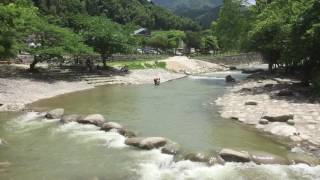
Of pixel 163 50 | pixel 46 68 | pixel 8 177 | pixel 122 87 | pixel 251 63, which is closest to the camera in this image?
pixel 8 177

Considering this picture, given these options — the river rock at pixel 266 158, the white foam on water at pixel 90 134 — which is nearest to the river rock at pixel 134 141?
the white foam on water at pixel 90 134

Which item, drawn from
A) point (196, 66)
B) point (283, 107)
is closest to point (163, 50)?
point (196, 66)

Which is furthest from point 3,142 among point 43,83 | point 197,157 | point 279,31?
point 279,31

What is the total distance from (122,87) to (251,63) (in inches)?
2300

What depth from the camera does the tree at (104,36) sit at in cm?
6378

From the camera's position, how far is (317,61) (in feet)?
141

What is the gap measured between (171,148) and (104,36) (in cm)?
4244

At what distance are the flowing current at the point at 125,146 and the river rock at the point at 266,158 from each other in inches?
20.5

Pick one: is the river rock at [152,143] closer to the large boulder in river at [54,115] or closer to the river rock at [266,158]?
the river rock at [266,158]

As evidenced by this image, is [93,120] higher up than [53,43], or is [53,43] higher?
[53,43]

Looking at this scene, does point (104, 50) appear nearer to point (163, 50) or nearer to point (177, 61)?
point (177, 61)

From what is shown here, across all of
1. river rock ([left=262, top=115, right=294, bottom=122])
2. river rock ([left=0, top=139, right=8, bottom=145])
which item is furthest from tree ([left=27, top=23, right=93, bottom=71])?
river rock ([left=262, top=115, right=294, bottom=122])

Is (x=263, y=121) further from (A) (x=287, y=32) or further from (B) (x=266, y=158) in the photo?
(A) (x=287, y=32)

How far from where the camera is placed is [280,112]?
105 feet
